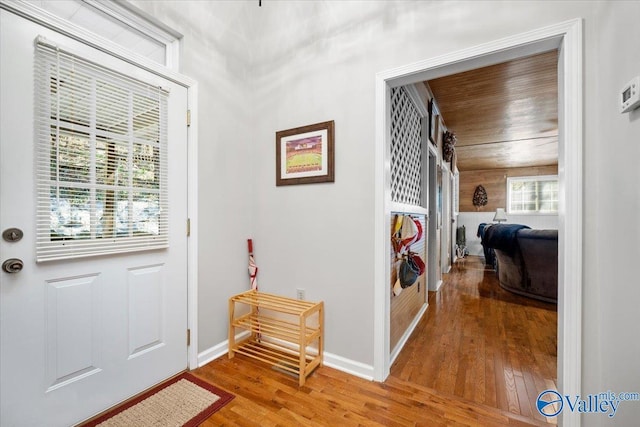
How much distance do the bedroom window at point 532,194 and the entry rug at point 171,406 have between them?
9.01 meters

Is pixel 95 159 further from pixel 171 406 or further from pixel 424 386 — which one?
pixel 424 386

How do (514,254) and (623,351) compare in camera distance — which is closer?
(623,351)

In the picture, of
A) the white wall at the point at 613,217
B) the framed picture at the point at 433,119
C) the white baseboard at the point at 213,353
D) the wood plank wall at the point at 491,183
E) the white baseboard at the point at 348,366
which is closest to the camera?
the white wall at the point at 613,217

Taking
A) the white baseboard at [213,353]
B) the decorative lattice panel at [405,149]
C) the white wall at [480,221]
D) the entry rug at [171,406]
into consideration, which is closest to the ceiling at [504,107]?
the decorative lattice panel at [405,149]

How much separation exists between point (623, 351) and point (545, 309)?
2.77 metres

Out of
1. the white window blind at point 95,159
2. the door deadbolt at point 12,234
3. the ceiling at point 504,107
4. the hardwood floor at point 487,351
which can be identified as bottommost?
the hardwood floor at point 487,351

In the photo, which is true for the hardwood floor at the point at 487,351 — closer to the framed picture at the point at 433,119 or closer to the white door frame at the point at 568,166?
the white door frame at the point at 568,166

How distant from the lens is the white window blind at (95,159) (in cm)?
131

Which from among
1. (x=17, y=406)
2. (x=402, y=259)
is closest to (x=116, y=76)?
(x=17, y=406)

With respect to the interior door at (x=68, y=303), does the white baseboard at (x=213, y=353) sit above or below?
below

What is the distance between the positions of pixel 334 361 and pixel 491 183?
8.28 m

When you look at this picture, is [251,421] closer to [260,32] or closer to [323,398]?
[323,398]

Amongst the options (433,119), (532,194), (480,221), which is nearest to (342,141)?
(433,119)

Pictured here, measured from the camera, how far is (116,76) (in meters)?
1.54
